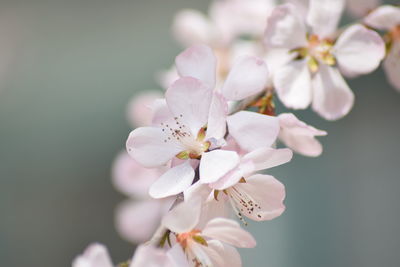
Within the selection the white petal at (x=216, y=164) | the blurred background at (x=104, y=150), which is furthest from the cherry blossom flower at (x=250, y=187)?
the blurred background at (x=104, y=150)

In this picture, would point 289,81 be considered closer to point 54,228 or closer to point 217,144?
point 217,144

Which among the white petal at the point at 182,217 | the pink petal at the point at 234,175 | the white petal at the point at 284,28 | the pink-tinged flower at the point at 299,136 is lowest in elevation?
the pink-tinged flower at the point at 299,136

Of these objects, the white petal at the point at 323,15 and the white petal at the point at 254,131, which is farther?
the white petal at the point at 323,15

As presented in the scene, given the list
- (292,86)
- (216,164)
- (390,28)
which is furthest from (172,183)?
(390,28)

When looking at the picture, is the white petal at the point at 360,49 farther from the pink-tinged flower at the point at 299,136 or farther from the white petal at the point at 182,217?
the white petal at the point at 182,217

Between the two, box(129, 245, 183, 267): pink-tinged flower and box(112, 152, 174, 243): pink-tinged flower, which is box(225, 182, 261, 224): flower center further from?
box(112, 152, 174, 243): pink-tinged flower

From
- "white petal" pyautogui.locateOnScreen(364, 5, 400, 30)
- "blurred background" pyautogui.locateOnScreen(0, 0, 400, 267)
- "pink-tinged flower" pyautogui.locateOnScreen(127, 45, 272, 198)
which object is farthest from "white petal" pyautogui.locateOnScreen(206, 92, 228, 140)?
"blurred background" pyautogui.locateOnScreen(0, 0, 400, 267)

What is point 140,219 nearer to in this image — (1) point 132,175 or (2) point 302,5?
(1) point 132,175

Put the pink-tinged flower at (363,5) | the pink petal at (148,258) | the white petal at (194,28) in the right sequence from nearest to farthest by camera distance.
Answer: the pink petal at (148,258), the pink-tinged flower at (363,5), the white petal at (194,28)
